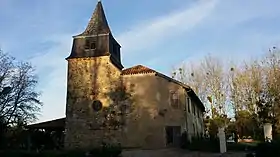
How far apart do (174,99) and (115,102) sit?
5451 millimetres

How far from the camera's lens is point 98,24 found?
34312 millimetres

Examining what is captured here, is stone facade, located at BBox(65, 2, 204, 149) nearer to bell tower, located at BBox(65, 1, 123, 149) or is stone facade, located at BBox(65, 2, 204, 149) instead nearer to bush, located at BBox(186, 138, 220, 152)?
bell tower, located at BBox(65, 1, 123, 149)

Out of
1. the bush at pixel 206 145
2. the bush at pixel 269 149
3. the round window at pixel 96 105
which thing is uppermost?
the round window at pixel 96 105

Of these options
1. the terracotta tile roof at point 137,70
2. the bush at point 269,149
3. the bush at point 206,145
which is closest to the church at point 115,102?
the terracotta tile roof at point 137,70

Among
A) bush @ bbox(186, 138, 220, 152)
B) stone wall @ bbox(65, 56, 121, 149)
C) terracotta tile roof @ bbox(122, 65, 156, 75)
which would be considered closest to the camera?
bush @ bbox(186, 138, 220, 152)

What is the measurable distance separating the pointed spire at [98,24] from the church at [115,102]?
168 mm

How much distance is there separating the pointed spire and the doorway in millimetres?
11289

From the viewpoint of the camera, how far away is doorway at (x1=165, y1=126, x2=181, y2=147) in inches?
1141

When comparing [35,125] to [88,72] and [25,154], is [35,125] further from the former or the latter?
[25,154]

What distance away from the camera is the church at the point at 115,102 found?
2923 centimetres

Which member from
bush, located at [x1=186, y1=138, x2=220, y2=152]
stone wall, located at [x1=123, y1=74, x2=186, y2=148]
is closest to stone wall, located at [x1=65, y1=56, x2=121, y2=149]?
stone wall, located at [x1=123, y1=74, x2=186, y2=148]

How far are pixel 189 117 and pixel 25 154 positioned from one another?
1698cm

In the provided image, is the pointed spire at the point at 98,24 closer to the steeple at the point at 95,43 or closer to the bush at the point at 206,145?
the steeple at the point at 95,43

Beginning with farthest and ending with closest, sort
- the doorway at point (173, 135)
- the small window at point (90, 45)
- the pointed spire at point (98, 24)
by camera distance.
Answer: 1. the pointed spire at point (98, 24)
2. the small window at point (90, 45)
3. the doorway at point (173, 135)
